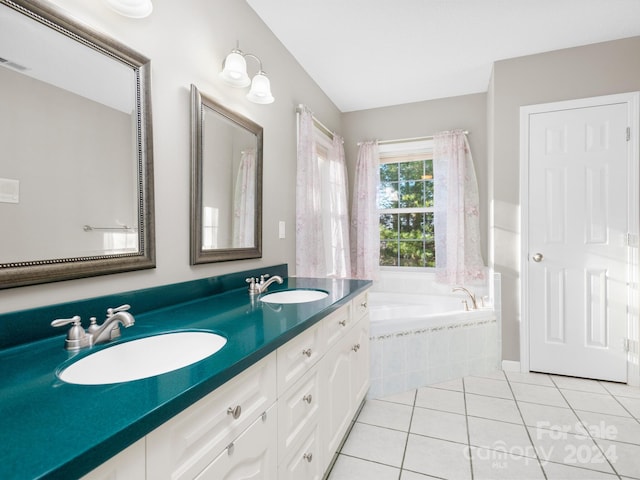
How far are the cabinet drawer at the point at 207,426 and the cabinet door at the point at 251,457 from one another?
2cm

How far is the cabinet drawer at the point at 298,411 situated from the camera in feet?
3.48

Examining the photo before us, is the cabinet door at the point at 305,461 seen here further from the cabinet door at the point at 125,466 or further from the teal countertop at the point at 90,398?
the cabinet door at the point at 125,466

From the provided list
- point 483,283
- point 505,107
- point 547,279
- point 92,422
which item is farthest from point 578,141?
point 92,422

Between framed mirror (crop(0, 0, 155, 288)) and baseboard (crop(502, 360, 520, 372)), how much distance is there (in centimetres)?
278

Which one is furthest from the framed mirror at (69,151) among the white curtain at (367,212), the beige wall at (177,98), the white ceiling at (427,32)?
the white curtain at (367,212)

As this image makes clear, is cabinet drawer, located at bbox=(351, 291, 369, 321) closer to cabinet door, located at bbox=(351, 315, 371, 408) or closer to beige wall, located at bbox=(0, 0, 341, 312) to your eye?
cabinet door, located at bbox=(351, 315, 371, 408)

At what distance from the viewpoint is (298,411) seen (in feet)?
3.85

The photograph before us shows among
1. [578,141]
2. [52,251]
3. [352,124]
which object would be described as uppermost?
[352,124]

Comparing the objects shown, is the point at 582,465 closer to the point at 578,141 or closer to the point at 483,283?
the point at 483,283

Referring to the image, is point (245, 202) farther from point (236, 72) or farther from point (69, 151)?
point (69, 151)

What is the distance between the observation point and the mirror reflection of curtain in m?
1.84

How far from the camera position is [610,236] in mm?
2465

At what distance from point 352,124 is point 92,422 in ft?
12.2

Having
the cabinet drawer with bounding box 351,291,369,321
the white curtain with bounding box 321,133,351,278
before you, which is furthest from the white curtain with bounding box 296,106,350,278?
the cabinet drawer with bounding box 351,291,369,321
